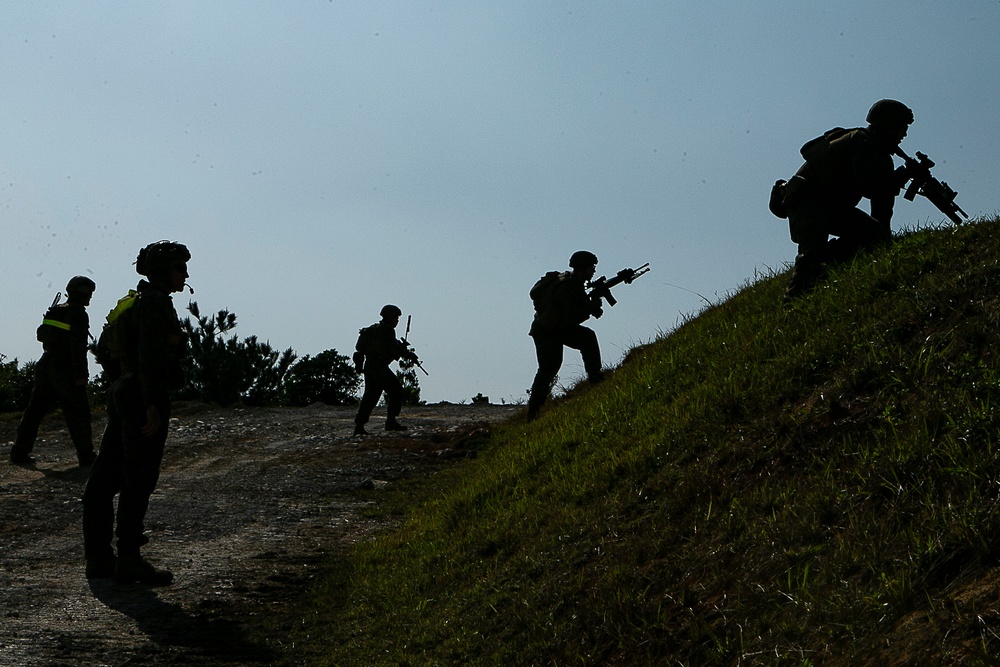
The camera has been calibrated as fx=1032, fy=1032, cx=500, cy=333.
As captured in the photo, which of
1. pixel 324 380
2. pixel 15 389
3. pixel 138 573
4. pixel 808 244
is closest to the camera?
pixel 138 573

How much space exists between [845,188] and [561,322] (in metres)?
5.43

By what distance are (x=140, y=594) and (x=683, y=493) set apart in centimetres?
351

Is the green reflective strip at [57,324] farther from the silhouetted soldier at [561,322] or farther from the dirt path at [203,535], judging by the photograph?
the silhouetted soldier at [561,322]

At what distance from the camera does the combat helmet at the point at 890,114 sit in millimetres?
8312

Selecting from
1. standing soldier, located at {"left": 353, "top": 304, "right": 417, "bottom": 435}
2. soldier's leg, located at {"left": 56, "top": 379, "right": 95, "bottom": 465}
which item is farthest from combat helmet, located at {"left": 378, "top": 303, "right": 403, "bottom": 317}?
soldier's leg, located at {"left": 56, "top": 379, "right": 95, "bottom": 465}

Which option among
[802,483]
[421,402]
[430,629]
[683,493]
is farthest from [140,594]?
[421,402]

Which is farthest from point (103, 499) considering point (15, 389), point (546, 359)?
point (15, 389)

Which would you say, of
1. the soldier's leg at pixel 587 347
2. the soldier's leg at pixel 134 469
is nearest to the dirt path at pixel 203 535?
the soldier's leg at pixel 134 469

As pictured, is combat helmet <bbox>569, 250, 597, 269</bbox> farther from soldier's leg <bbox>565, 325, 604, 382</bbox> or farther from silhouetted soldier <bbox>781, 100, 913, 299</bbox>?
silhouetted soldier <bbox>781, 100, 913, 299</bbox>

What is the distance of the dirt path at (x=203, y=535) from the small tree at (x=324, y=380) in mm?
7926

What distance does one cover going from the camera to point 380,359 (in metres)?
16.4

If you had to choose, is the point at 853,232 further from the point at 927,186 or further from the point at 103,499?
the point at 103,499

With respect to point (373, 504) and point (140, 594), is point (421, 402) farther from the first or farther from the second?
point (140, 594)

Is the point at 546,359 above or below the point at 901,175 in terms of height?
below
